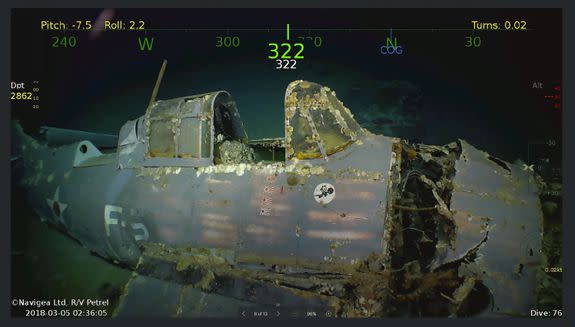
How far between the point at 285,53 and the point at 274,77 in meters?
2.62

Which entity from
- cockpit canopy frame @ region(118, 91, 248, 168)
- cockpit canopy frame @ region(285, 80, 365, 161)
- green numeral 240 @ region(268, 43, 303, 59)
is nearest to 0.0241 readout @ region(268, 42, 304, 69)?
green numeral 240 @ region(268, 43, 303, 59)

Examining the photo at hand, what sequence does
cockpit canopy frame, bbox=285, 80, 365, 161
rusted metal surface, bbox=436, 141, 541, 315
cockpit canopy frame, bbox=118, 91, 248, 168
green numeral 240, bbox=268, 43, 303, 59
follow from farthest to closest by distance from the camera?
green numeral 240, bbox=268, 43, 303, 59
cockpit canopy frame, bbox=118, 91, 248, 168
cockpit canopy frame, bbox=285, 80, 365, 161
rusted metal surface, bbox=436, 141, 541, 315

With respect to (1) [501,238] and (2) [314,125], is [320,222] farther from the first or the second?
(1) [501,238]

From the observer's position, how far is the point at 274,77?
7.23 m

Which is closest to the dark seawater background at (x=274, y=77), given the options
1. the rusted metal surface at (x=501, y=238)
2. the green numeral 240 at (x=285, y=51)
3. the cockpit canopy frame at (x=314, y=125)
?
the green numeral 240 at (x=285, y=51)

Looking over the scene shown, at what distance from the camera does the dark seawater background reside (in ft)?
13.7

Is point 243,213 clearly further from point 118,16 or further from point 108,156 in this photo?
point 118,16

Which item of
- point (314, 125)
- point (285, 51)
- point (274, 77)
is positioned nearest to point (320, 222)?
point (314, 125)

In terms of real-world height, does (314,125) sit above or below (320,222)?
above

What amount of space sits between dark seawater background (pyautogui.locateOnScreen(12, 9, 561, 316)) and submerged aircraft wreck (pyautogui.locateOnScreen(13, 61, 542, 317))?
1.62 metres

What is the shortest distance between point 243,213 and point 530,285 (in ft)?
7.70

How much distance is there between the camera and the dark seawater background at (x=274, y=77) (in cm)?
416

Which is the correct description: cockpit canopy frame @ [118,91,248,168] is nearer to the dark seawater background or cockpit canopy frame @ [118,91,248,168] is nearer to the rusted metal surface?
the dark seawater background

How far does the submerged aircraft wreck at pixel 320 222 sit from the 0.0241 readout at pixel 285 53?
136cm
